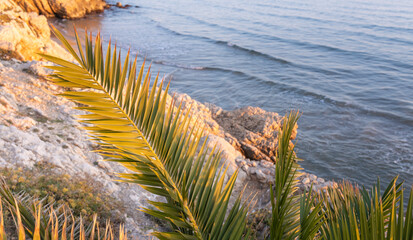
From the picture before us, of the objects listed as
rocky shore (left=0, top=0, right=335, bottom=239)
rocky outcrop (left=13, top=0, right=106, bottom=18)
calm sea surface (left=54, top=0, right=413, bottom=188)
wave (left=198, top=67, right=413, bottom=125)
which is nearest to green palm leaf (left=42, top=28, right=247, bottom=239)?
rocky shore (left=0, top=0, right=335, bottom=239)

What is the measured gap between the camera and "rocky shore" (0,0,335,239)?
3994 mm

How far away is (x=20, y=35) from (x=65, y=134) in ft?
13.2

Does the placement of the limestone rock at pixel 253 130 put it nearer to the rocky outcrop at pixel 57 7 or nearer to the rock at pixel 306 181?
the rock at pixel 306 181

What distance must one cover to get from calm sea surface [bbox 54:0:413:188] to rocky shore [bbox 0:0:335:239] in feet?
6.27

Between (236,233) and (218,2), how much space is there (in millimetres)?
35259

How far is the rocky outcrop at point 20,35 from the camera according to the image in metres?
6.81

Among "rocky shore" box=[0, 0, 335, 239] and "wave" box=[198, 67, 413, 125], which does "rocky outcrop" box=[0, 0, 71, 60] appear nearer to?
"rocky shore" box=[0, 0, 335, 239]

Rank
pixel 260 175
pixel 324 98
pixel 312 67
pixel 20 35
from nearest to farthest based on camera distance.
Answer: pixel 260 175
pixel 20 35
pixel 324 98
pixel 312 67

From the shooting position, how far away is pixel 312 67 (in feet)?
50.2

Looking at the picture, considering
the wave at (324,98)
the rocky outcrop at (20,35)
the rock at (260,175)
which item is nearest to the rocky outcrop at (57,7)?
the rocky outcrop at (20,35)

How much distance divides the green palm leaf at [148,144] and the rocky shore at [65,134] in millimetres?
304

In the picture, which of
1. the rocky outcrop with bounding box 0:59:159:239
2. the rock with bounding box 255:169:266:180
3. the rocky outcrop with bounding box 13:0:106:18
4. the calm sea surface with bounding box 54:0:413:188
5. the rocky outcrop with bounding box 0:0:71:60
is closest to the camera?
the rocky outcrop with bounding box 0:59:159:239

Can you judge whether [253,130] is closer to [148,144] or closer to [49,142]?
[49,142]

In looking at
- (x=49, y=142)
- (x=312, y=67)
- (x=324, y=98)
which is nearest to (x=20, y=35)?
(x=49, y=142)
